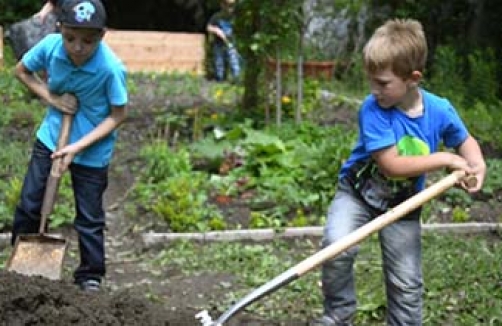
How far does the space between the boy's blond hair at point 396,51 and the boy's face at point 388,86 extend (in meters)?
0.02

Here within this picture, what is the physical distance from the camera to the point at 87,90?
524cm

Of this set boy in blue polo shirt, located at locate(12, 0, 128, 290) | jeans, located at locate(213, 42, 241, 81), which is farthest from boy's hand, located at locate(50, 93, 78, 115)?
jeans, located at locate(213, 42, 241, 81)

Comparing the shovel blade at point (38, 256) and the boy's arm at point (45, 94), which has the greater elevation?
the boy's arm at point (45, 94)

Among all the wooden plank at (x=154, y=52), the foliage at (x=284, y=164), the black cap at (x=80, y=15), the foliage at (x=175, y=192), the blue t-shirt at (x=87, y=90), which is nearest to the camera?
the black cap at (x=80, y=15)

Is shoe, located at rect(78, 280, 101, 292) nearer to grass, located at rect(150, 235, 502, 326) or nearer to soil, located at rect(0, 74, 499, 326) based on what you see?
soil, located at rect(0, 74, 499, 326)

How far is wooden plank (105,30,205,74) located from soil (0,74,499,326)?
756cm

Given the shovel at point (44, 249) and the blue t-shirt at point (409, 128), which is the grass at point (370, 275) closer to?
the shovel at point (44, 249)

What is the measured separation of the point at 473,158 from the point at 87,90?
74.9 inches

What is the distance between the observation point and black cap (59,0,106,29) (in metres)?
5.01

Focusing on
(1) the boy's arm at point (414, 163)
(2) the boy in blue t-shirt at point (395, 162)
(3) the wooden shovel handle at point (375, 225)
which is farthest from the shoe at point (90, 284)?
(1) the boy's arm at point (414, 163)

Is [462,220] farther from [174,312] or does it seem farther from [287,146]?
[174,312]

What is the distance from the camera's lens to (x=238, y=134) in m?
8.89

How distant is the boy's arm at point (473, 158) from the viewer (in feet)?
13.6

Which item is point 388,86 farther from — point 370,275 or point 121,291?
point 370,275
